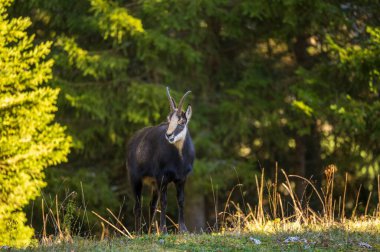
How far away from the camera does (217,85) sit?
20.5 metres

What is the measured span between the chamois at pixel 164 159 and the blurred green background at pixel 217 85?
5.49 metres

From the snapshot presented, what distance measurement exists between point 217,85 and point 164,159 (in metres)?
9.77

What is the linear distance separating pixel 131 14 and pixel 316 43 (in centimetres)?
523

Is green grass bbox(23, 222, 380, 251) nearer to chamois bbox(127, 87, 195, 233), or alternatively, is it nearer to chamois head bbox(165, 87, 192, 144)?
chamois bbox(127, 87, 195, 233)

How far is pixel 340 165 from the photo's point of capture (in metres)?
18.8

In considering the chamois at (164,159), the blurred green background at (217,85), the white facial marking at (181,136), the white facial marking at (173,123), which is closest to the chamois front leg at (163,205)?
the chamois at (164,159)

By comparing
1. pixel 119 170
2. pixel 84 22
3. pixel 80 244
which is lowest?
pixel 119 170

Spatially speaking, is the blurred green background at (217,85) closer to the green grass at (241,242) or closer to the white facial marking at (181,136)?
the white facial marking at (181,136)

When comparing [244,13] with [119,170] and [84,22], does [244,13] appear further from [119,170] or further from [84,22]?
[119,170]

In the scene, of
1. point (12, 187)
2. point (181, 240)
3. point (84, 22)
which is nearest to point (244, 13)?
point (84, 22)

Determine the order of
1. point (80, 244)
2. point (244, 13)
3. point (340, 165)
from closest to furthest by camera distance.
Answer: point (80, 244)
point (244, 13)
point (340, 165)

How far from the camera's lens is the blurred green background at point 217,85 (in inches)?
681

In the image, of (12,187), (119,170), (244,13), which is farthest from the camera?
(119,170)

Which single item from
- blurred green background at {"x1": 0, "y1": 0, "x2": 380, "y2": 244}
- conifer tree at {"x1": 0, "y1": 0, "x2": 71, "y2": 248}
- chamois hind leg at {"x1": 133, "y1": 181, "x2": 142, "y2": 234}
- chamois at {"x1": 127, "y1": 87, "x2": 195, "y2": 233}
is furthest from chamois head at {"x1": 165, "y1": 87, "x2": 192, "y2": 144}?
blurred green background at {"x1": 0, "y1": 0, "x2": 380, "y2": 244}
